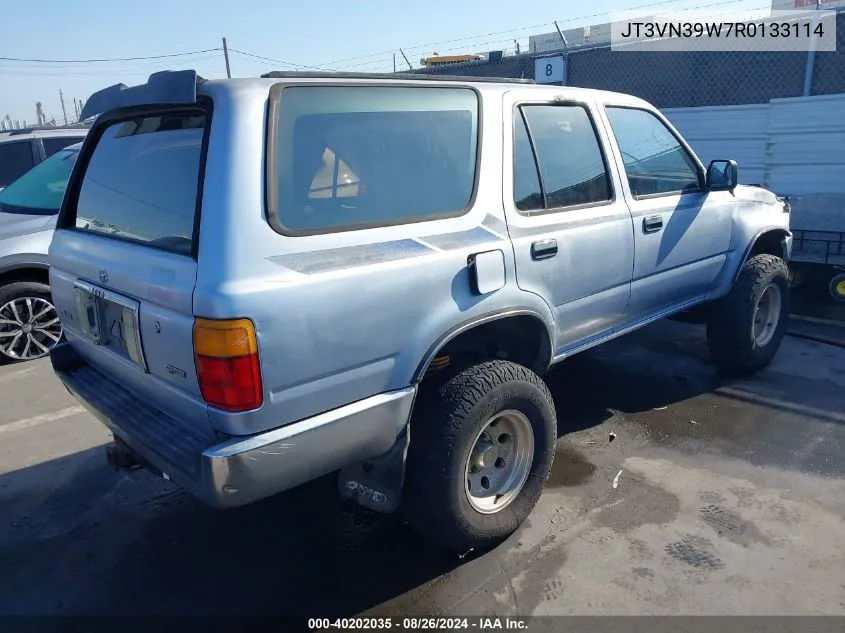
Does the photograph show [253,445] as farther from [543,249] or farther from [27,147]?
[27,147]

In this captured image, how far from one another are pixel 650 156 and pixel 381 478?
2603mm

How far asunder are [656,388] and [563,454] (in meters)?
1.32

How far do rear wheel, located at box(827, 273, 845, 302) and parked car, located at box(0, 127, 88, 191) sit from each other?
777cm

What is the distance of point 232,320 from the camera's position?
2049 millimetres

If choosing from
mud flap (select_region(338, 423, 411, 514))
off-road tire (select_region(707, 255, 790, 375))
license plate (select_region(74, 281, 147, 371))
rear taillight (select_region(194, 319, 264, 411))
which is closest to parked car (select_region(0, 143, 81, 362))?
license plate (select_region(74, 281, 147, 371))

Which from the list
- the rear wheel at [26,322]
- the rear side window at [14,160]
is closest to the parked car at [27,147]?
the rear side window at [14,160]

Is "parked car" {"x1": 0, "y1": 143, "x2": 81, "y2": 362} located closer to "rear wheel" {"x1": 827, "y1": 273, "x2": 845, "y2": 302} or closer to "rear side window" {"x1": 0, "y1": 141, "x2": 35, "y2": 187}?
"rear side window" {"x1": 0, "y1": 141, "x2": 35, "y2": 187}

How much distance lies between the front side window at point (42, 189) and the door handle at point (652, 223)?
4711 mm

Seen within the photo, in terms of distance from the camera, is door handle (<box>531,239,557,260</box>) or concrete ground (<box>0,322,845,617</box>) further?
door handle (<box>531,239,557,260</box>)

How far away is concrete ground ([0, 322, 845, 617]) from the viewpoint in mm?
2691

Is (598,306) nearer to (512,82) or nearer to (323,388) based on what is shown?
(512,82)

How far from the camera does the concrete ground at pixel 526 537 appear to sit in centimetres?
269

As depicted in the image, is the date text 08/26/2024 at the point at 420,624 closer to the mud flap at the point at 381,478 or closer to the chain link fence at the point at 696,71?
the mud flap at the point at 381,478

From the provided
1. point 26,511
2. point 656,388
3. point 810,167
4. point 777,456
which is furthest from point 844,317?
point 26,511
